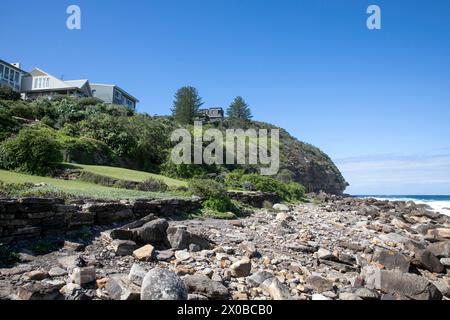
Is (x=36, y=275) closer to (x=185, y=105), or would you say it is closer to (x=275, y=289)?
(x=275, y=289)

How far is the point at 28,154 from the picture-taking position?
14.5m

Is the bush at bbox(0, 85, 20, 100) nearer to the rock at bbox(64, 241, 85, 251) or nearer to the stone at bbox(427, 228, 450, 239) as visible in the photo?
the rock at bbox(64, 241, 85, 251)

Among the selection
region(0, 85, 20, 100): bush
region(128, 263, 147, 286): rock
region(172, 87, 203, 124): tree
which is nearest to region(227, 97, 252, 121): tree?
region(172, 87, 203, 124): tree

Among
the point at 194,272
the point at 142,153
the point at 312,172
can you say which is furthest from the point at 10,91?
the point at 312,172

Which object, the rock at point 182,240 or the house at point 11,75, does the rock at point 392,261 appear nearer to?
the rock at point 182,240

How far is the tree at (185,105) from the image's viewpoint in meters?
55.9

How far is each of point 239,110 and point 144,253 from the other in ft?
222

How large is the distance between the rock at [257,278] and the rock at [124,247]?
2416 millimetres

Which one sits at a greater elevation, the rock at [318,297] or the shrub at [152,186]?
the shrub at [152,186]

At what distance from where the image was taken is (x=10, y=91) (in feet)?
109

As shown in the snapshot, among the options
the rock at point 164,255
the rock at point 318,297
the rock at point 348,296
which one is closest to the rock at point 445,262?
the rock at point 348,296

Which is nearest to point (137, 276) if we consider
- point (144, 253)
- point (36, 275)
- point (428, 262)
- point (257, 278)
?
point (144, 253)

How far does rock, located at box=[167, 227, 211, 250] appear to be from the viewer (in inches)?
291
